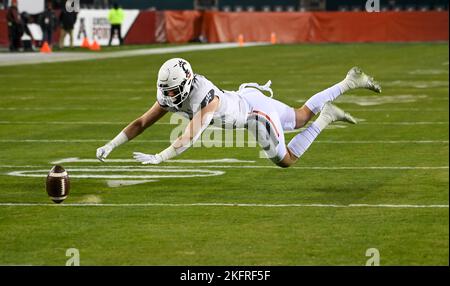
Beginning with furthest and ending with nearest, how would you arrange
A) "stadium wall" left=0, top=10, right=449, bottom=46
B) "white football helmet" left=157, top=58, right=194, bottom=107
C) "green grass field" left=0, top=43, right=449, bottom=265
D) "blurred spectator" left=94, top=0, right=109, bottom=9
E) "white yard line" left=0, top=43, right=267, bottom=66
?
"blurred spectator" left=94, top=0, right=109, bottom=9 < "stadium wall" left=0, top=10, right=449, bottom=46 < "white yard line" left=0, top=43, right=267, bottom=66 < "white football helmet" left=157, top=58, right=194, bottom=107 < "green grass field" left=0, top=43, right=449, bottom=265

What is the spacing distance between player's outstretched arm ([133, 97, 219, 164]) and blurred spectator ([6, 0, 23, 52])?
26.7 m

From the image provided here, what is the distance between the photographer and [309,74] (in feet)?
86.2

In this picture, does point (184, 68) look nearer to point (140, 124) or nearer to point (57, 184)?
point (140, 124)

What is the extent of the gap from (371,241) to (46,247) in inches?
89.3

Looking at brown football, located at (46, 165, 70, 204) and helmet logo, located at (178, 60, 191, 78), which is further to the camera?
brown football, located at (46, 165, 70, 204)

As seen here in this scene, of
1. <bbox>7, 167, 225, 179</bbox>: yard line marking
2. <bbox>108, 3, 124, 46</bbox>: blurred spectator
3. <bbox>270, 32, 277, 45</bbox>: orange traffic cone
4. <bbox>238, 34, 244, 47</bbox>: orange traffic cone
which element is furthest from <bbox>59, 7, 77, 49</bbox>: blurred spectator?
<bbox>7, 167, 225, 179</bbox>: yard line marking

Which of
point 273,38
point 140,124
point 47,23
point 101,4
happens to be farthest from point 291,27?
point 140,124

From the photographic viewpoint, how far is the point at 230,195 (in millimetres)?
10453

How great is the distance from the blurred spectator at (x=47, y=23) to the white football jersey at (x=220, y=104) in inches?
1143

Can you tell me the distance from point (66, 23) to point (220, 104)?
98.3ft

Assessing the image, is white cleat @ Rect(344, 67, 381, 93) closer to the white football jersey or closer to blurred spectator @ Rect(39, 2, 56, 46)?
the white football jersey

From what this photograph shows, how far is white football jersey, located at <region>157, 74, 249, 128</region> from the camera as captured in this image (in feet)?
31.2
